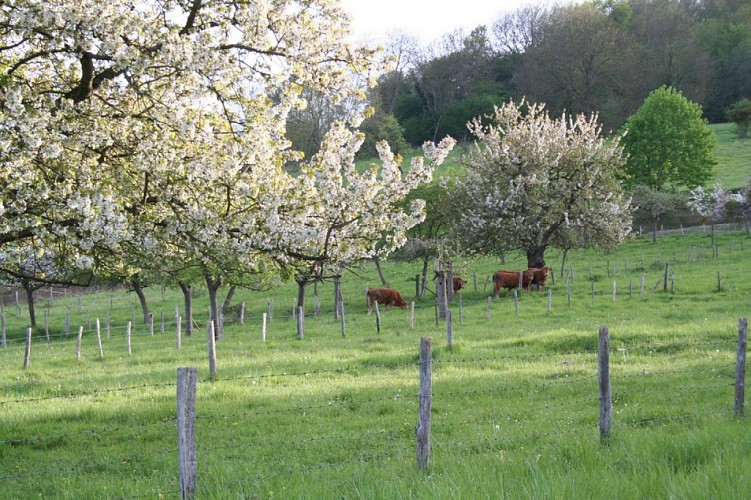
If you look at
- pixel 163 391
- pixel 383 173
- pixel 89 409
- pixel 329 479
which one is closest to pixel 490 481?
pixel 329 479

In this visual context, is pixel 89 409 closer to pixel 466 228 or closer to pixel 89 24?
pixel 89 24

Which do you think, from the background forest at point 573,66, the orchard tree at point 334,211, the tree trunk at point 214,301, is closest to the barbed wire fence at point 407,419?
the orchard tree at point 334,211

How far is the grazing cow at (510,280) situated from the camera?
3941 centimetres

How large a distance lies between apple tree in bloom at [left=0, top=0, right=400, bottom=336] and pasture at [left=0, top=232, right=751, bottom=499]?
104 inches

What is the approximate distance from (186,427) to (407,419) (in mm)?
5808

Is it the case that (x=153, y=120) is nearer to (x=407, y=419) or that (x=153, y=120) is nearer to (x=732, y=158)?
(x=407, y=419)

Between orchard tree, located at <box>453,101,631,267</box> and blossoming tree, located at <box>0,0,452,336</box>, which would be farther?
orchard tree, located at <box>453,101,631,267</box>

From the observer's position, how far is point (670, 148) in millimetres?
69062

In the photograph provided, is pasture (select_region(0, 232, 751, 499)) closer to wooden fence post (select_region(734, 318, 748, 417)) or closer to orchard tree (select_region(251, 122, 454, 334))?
wooden fence post (select_region(734, 318, 748, 417))

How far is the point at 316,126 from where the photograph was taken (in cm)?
1956

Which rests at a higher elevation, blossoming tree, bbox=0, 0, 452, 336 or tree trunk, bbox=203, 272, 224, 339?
blossoming tree, bbox=0, 0, 452, 336

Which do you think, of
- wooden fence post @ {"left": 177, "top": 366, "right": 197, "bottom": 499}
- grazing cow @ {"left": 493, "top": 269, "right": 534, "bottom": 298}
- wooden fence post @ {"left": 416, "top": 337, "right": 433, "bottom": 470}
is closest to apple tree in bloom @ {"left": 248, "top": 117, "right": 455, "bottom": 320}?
wooden fence post @ {"left": 416, "top": 337, "right": 433, "bottom": 470}

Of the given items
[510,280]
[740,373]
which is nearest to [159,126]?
[740,373]

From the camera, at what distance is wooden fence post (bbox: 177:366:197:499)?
6684mm
